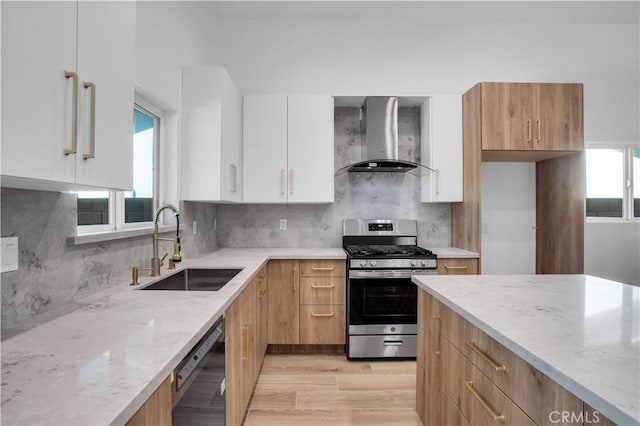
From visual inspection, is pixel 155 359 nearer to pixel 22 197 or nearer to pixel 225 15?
pixel 22 197

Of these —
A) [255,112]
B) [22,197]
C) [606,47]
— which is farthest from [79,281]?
[606,47]

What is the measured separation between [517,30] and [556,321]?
3622mm

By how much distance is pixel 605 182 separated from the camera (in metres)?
3.57

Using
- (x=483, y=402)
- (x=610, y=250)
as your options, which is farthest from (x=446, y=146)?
(x=483, y=402)

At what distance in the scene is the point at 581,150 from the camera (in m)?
2.95

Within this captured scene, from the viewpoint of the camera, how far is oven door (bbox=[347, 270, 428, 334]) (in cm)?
283

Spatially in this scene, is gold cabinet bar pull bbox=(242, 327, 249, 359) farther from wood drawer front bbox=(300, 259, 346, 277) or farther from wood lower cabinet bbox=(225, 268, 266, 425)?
wood drawer front bbox=(300, 259, 346, 277)

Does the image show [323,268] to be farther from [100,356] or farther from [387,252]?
[100,356]

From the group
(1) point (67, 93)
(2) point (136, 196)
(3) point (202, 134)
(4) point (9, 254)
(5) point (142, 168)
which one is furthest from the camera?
(3) point (202, 134)

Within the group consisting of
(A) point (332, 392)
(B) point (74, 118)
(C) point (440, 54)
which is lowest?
(A) point (332, 392)

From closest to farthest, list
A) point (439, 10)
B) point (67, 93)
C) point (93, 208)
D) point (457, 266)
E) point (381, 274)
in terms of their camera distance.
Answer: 1. point (67, 93)
2. point (93, 208)
3. point (381, 274)
4. point (457, 266)
5. point (439, 10)

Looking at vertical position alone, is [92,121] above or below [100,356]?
above

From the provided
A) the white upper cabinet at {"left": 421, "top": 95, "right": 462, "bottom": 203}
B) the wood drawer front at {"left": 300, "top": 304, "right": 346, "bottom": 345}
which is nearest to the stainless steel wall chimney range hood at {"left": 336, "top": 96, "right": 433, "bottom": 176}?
the white upper cabinet at {"left": 421, "top": 95, "right": 462, "bottom": 203}

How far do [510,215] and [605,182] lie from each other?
109 cm
